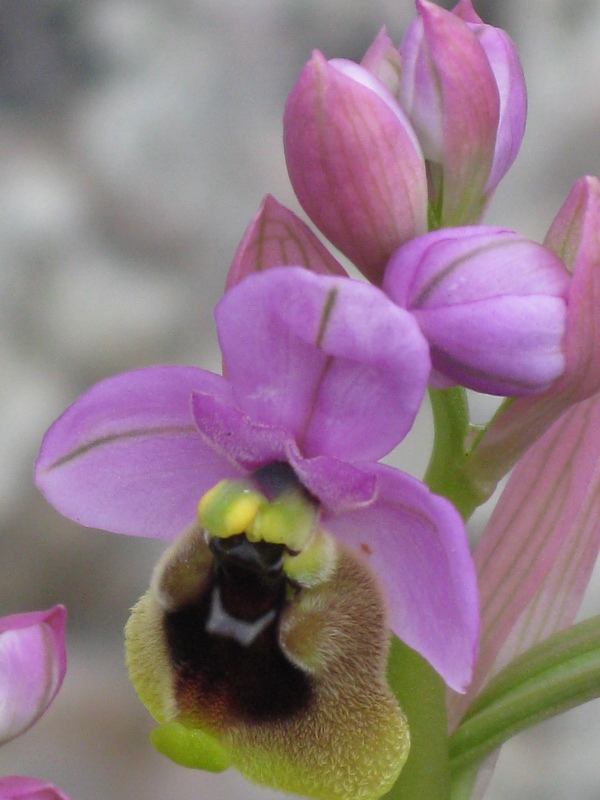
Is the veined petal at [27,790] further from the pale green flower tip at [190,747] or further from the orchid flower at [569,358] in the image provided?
the orchid flower at [569,358]

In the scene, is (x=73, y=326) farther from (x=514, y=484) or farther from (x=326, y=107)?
(x=326, y=107)

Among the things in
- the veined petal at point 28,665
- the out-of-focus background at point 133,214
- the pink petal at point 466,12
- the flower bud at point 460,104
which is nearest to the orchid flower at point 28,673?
the veined petal at point 28,665

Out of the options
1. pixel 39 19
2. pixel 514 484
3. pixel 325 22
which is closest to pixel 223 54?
pixel 325 22

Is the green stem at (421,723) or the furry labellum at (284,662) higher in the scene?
the furry labellum at (284,662)

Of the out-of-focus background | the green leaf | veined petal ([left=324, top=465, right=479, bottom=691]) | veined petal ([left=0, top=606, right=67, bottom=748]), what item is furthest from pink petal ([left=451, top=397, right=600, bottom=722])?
the out-of-focus background

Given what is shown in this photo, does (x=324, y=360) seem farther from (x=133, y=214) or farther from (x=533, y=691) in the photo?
(x=133, y=214)

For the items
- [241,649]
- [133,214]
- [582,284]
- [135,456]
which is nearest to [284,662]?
[241,649]
